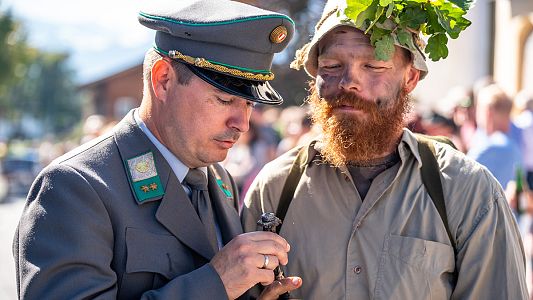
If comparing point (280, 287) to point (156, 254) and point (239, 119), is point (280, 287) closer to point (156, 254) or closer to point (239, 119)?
point (156, 254)

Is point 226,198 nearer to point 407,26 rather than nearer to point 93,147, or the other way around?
point 93,147

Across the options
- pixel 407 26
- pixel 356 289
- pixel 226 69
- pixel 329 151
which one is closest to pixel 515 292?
pixel 356 289

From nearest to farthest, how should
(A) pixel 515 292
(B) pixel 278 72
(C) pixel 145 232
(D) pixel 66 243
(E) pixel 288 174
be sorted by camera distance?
(D) pixel 66 243
(C) pixel 145 232
(A) pixel 515 292
(E) pixel 288 174
(B) pixel 278 72

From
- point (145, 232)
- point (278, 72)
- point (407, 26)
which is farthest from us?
point (278, 72)

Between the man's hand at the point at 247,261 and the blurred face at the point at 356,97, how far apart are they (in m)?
0.68

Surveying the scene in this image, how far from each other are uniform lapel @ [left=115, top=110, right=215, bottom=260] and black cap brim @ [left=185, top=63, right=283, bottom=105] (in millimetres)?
347

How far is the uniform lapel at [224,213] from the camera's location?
9.34 ft

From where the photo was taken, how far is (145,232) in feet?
8.23

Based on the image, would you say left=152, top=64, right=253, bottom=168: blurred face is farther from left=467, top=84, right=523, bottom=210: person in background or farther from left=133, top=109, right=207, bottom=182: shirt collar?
left=467, top=84, right=523, bottom=210: person in background

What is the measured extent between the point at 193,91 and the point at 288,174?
0.70 metres

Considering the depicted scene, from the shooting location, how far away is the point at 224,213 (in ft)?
9.41

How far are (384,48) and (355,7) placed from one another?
199 mm

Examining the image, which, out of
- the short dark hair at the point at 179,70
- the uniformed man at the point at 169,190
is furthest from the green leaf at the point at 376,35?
the short dark hair at the point at 179,70

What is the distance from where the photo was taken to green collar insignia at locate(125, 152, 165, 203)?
8.46 feet
